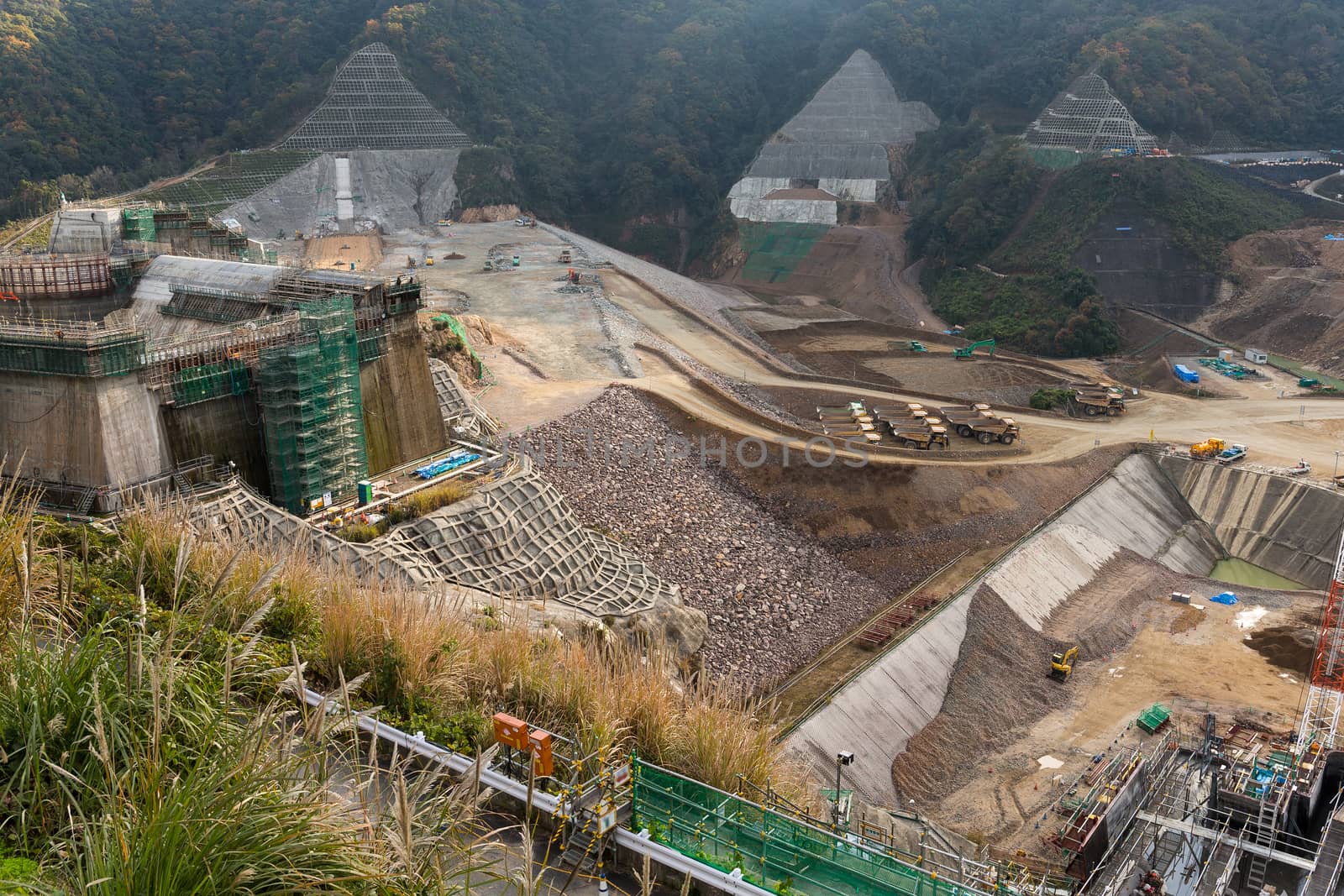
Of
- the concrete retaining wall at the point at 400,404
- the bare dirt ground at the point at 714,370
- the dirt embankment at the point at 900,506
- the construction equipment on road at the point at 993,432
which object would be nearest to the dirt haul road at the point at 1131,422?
the bare dirt ground at the point at 714,370

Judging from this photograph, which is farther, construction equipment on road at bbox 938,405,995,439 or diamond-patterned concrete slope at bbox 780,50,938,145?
diamond-patterned concrete slope at bbox 780,50,938,145

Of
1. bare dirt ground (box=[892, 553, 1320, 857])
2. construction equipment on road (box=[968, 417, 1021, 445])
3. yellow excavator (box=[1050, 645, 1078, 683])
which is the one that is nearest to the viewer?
bare dirt ground (box=[892, 553, 1320, 857])

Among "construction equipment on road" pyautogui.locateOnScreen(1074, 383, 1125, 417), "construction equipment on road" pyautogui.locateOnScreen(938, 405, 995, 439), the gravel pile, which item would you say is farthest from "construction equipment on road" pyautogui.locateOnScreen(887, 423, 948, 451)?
"construction equipment on road" pyautogui.locateOnScreen(1074, 383, 1125, 417)

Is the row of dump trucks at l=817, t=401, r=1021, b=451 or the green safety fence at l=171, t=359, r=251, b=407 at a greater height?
the green safety fence at l=171, t=359, r=251, b=407

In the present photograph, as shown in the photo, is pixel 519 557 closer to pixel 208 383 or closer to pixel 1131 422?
pixel 208 383

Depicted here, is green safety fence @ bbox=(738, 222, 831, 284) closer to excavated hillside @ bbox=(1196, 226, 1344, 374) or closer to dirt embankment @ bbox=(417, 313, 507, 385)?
excavated hillside @ bbox=(1196, 226, 1344, 374)

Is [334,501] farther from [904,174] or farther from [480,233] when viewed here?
[904,174]

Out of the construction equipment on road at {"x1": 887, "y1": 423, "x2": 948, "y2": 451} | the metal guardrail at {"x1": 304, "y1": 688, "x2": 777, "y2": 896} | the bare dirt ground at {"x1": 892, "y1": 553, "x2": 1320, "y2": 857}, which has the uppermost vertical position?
the metal guardrail at {"x1": 304, "y1": 688, "x2": 777, "y2": 896}
